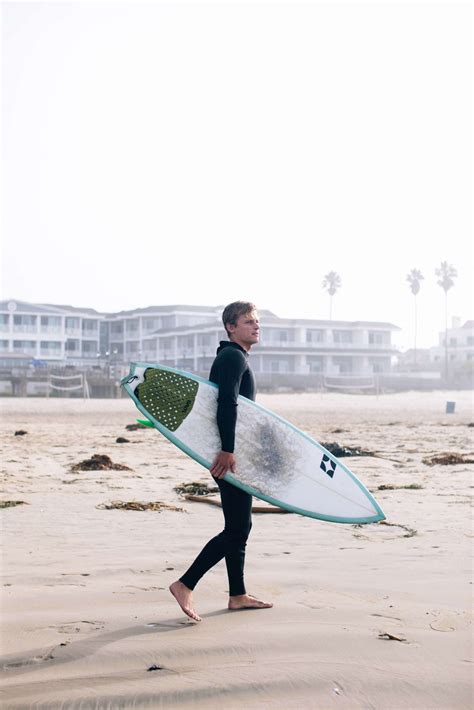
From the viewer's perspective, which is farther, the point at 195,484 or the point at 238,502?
the point at 195,484

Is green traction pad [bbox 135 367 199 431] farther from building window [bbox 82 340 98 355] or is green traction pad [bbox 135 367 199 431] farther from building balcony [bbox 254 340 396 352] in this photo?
building window [bbox 82 340 98 355]

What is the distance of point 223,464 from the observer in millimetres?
3904

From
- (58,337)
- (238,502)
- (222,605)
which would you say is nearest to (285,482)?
(238,502)

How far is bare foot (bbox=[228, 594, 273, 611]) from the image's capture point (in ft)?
12.7

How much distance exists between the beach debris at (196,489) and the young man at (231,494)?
11.7ft

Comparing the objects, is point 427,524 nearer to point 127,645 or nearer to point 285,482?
point 285,482

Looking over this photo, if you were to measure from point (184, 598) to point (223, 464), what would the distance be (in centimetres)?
67

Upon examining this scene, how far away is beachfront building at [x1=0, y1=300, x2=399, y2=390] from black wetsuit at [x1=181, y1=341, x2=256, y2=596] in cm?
6233

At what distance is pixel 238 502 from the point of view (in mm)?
3941

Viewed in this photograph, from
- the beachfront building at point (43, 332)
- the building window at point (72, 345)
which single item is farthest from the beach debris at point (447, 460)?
the building window at point (72, 345)

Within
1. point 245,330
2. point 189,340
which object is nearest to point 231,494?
point 245,330

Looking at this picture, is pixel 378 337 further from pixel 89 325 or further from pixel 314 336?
pixel 89 325

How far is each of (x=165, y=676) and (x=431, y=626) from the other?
4.37 feet

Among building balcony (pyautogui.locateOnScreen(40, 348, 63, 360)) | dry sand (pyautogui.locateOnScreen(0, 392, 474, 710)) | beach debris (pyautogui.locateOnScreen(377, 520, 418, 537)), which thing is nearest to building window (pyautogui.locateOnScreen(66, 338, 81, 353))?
building balcony (pyautogui.locateOnScreen(40, 348, 63, 360))
